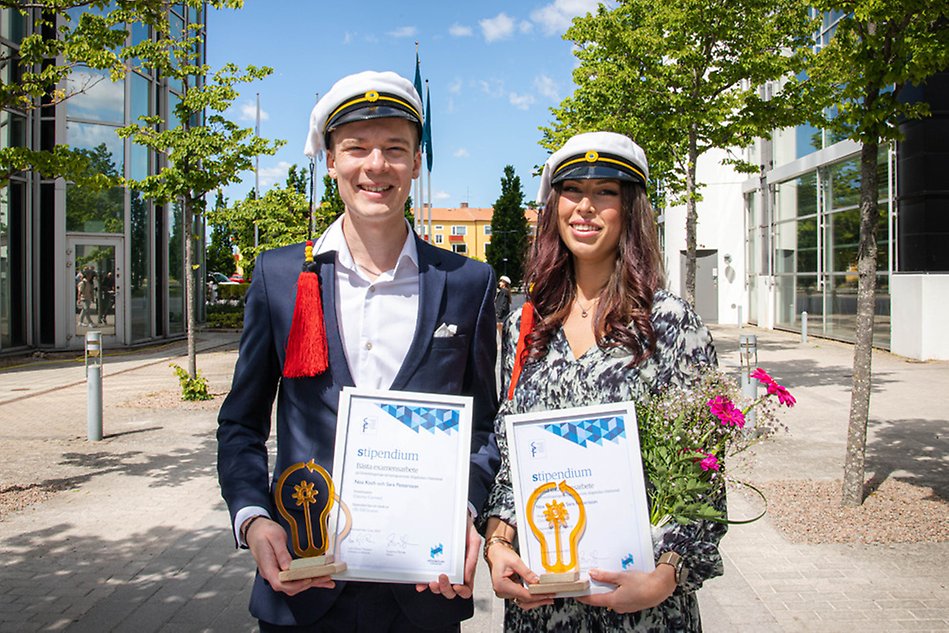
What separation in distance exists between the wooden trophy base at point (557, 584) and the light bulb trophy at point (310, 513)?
47 centimetres

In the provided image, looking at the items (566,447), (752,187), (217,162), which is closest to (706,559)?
(566,447)

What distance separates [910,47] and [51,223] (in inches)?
740

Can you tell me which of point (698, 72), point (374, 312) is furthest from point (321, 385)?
point (698, 72)

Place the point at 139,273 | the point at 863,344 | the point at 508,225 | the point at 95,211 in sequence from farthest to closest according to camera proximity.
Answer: the point at 508,225 → the point at 139,273 → the point at 95,211 → the point at 863,344

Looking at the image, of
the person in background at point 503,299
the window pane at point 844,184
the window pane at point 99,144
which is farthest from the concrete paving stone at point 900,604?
the window pane at point 99,144

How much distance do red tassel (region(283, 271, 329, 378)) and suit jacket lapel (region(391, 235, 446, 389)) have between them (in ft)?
0.71

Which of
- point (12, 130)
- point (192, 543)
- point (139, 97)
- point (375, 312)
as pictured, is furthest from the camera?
point (139, 97)

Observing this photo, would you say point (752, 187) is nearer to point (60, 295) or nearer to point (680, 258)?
point (680, 258)

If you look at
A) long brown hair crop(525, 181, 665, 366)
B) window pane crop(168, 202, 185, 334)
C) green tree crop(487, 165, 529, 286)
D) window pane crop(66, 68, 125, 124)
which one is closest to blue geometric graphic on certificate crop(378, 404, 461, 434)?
long brown hair crop(525, 181, 665, 366)

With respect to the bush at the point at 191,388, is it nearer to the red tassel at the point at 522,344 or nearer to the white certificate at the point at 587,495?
the red tassel at the point at 522,344

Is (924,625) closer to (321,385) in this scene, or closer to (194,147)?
(321,385)

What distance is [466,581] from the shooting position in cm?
192

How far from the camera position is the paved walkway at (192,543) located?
441 cm

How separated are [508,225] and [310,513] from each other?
81.0 metres
